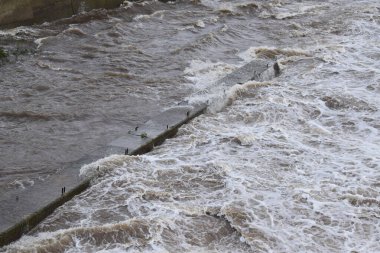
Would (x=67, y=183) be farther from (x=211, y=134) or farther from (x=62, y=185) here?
(x=211, y=134)

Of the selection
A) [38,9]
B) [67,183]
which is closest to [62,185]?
[67,183]

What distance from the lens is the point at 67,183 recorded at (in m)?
6.64

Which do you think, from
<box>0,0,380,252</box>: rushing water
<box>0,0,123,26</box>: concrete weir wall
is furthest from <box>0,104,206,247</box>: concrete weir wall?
<box>0,0,123,26</box>: concrete weir wall

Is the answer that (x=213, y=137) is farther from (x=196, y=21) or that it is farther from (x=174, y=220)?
(x=196, y=21)

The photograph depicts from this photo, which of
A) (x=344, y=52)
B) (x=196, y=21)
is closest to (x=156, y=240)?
(x=344, y=52)

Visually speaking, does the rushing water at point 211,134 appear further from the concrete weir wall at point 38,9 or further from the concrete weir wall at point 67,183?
the concrete weir wall at point 38,9

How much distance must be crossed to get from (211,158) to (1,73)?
18.7 ft

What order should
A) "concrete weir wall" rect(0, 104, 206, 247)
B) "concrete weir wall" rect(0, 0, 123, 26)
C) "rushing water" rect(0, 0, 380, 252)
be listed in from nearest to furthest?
1. "concrete weir wall" rect(0, 104, 206, 247)
2. "rushing water" rect(0, 0, 380, 252)
3. "concrete weir wall" rect(0, 0, 123, 26)

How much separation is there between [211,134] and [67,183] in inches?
101

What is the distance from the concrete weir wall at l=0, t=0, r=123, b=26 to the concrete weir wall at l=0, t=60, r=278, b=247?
7731mm

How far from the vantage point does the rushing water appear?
6.01 meters

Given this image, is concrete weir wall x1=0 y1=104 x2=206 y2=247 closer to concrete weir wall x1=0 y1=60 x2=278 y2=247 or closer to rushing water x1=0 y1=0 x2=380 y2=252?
concrete weir wall x1=0 y1=60 x2=278 y2=247

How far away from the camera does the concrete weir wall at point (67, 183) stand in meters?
5.88

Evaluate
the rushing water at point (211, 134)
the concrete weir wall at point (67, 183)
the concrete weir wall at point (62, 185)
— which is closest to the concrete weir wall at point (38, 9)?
the rushing water at point (211, 134)
